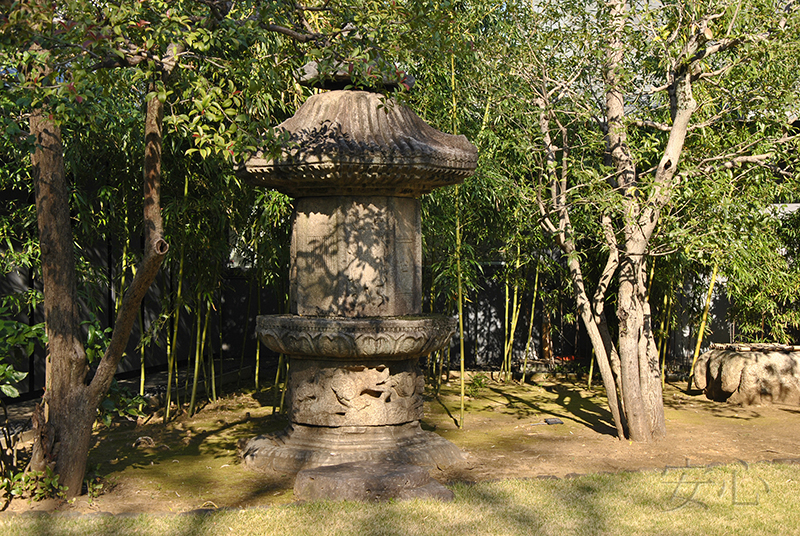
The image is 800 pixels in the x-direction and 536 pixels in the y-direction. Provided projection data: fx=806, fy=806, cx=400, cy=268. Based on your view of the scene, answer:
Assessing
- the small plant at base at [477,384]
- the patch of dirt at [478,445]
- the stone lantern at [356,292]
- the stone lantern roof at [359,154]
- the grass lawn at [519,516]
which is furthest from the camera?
the small plant at base at [477,384]

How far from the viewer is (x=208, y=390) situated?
834cm

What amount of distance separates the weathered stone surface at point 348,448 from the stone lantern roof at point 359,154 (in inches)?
62.7

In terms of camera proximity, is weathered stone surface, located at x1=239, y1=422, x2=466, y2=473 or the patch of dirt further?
weathered stone surface, located at x1=239, y1=422, x2=466, y2=473

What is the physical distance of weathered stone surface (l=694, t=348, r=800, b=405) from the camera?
775cm

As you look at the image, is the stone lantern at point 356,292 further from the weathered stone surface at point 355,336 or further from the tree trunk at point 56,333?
the tree trunk at point 56,333

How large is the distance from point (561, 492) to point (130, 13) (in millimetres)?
3385

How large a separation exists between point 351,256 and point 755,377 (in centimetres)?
465

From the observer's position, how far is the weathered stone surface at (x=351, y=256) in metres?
5.34

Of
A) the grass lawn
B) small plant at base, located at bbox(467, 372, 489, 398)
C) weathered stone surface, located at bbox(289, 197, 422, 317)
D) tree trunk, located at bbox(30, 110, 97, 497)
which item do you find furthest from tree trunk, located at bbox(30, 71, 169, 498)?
small plant at base, located at bbox(467, 372, 489, 398)

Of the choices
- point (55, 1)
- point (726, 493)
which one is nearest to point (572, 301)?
point (726, 493)

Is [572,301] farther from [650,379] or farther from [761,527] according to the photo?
[761,527]

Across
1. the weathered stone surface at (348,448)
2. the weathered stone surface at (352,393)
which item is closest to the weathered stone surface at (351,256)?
the weathered stone surface at (352,393)

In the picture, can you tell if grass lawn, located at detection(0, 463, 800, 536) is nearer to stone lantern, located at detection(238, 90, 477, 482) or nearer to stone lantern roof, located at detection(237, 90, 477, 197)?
stone lantern, located at detection(238, 90, 477, 482)

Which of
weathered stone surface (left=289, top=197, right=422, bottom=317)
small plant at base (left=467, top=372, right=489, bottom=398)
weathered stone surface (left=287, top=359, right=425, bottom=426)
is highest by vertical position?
weathered stone surface (left=289, top=197, right=422, bottom=317)
